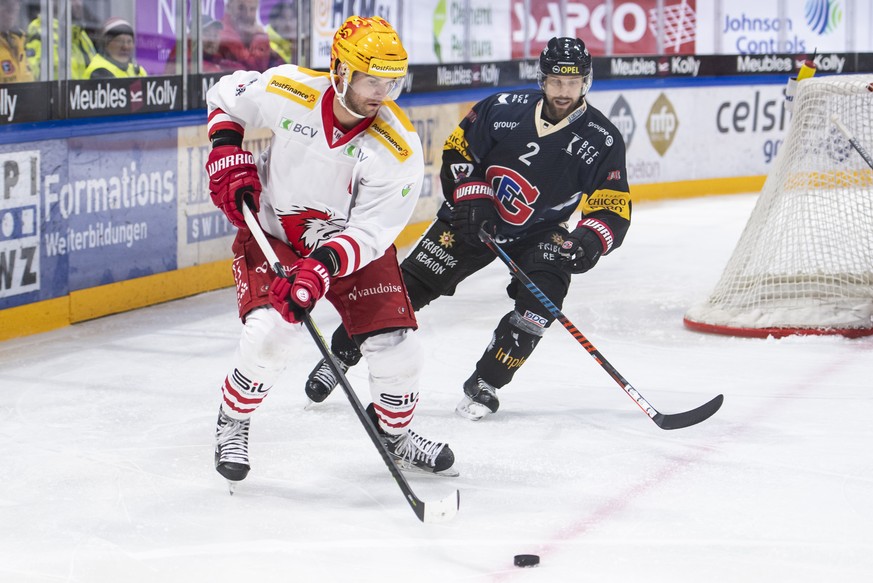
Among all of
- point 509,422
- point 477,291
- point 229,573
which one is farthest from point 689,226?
point 229,573

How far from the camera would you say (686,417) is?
11.3ft

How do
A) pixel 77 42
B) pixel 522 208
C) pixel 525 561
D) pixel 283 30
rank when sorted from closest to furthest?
pixel 525 561 → pixel 522 208 → pixel 77 42 → pixel 283 30

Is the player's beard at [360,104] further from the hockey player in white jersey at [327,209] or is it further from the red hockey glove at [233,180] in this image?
the red hockey glove at [233,180]

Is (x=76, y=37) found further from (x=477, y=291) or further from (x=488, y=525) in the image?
(x=488, y=525)

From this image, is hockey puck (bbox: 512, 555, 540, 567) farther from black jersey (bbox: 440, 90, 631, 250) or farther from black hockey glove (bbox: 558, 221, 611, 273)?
black jersey (bbox: 440, 90, 631, 250)

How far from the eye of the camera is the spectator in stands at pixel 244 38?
220 inches

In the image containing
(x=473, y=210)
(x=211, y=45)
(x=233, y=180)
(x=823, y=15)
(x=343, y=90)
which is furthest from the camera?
(x=823, y=15)

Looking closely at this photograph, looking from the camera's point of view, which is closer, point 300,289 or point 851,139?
point 300,289

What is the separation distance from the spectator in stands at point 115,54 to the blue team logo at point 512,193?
1894 millimetres

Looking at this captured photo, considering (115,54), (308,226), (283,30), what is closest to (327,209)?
(308,226)

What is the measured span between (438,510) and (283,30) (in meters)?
3.78

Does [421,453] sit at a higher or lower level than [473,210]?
lower

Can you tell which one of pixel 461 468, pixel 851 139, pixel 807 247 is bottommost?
pixel 461 468

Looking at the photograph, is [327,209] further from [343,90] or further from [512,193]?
[512,193]
